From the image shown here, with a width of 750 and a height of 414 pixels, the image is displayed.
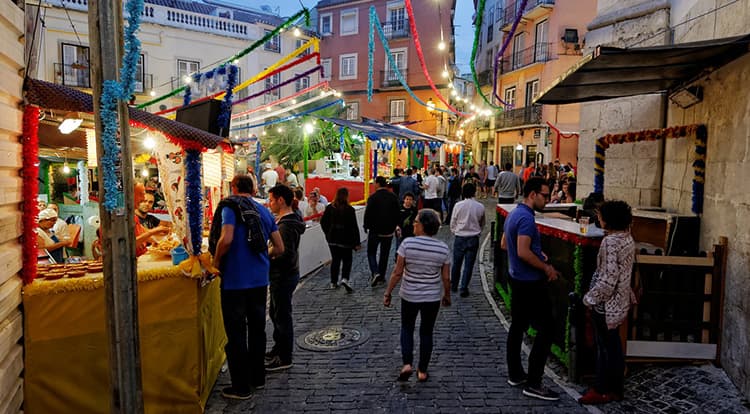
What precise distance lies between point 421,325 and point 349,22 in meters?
32.8

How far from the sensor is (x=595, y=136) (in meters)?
8.52

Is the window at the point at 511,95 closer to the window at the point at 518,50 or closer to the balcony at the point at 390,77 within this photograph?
the window at the point at 518,50

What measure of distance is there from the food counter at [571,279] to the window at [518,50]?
88.9ft

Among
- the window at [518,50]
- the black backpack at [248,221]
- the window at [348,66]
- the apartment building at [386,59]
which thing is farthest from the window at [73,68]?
the window at [518,50]

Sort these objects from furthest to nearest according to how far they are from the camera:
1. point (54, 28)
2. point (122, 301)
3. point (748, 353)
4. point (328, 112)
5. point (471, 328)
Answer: point (328, 112) < point (54, 28) < point (471, 328) < point (748, 353) < point (122, 301)

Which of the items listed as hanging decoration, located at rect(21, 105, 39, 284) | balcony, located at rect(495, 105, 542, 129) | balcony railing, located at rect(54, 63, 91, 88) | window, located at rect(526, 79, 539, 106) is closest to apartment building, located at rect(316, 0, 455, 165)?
balcony, located at rect(495, 105, 542, 129)

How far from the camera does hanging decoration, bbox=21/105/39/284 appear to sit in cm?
334

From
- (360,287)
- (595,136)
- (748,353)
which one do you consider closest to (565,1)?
(595,136)

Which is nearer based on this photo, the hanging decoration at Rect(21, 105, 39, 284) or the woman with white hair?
the hanging decoration at Rect(21, 105, 39, 284)

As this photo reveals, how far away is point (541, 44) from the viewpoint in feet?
90.8

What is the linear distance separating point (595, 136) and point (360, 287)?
4.99 metres

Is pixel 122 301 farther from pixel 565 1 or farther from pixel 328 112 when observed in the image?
pixel 565 1

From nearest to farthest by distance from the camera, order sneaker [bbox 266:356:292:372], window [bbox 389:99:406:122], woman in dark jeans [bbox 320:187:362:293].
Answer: sneaker [bbox 266:356:292:372]
woman in dark jeans [bbox 320:187:362:293]
window [bbox 389:99:406:122]

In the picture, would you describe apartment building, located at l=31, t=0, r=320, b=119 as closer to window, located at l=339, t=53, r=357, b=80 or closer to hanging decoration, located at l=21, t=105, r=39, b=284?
window, located at l=339, t=53, r=357, b=80
